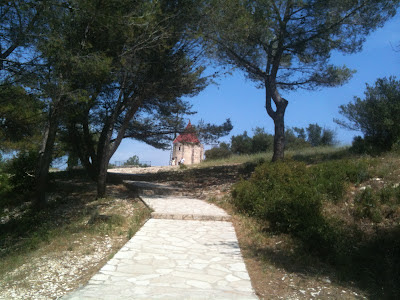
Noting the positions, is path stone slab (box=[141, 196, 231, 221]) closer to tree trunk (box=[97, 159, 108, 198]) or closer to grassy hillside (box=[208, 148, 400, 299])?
grassy hillside (box=[208, 148, 400, 299])

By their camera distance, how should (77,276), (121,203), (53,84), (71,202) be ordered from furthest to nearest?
(71,202) → (121,203) → (53,84) → (77,276)

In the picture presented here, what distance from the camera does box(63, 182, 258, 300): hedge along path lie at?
3611 mm

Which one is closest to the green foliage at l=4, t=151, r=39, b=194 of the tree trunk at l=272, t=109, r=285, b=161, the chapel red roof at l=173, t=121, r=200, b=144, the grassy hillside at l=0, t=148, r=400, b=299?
the grassy hillside at l=0, t=148, r=400, b=299

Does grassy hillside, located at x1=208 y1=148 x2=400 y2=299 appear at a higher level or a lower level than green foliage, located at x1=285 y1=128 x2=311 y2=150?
lower

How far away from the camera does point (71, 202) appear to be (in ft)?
33.2

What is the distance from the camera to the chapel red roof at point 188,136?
41.7 feet

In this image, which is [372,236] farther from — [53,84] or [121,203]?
[53,84]

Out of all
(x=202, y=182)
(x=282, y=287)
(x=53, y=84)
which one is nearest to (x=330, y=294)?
(x=282, y=287)

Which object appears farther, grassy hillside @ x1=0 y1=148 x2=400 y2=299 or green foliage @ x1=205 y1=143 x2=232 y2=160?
green foliage @ x1=205 y1=143 x2=232 y2=160

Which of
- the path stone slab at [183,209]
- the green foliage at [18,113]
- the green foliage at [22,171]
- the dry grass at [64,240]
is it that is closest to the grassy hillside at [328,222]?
the path stone slab at [183,209]

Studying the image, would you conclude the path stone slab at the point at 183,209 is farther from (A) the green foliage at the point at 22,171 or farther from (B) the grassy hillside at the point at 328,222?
(A) the green foliage at the point at 22,171

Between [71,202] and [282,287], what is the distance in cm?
758

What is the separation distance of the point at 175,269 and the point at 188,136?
29.5 feet

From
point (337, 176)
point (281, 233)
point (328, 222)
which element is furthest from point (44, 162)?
point (337, 176)
